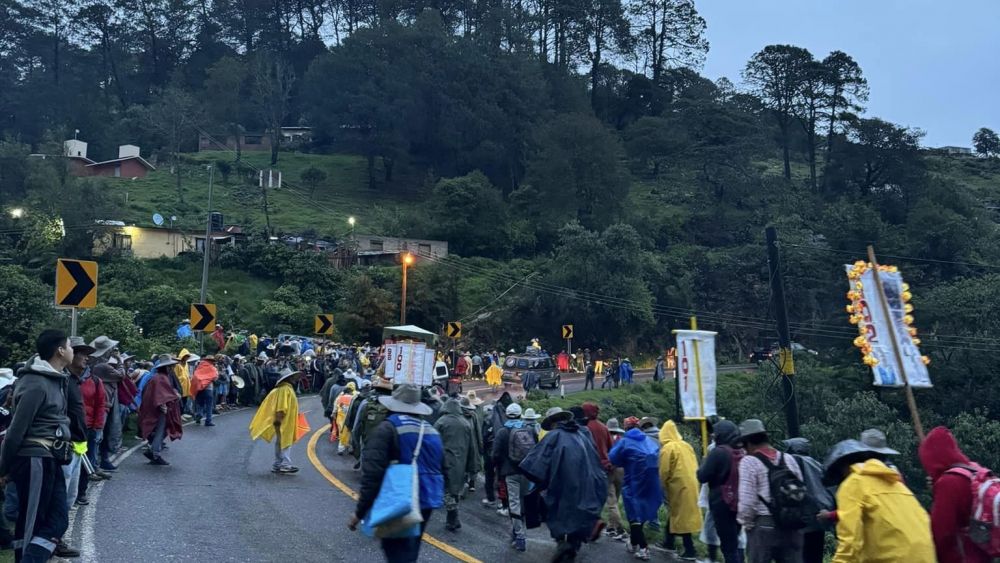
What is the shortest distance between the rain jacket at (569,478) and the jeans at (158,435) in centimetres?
738

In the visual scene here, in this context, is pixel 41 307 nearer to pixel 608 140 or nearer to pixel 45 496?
pixel 45 496

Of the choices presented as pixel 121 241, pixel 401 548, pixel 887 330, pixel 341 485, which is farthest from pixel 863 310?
pixel 121 241

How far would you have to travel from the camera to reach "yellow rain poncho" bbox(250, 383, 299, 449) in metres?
13.7

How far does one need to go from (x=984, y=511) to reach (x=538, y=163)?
6559cm

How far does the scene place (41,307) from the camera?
1013 inches

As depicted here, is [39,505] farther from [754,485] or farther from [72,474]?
[754,485]

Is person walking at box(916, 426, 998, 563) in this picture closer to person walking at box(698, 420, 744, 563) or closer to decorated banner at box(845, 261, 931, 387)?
person walking at box(698, 420, 744, 563)

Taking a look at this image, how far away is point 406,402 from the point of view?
660cm

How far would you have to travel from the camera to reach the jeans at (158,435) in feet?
44.6

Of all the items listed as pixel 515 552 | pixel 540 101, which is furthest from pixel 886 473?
pixel 540 101

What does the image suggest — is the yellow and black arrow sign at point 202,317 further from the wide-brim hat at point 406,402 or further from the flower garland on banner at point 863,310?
the wide-brim hat at point 406,402

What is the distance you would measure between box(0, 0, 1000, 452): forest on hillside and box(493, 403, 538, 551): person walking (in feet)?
61.5

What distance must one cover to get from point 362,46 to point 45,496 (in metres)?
87.3

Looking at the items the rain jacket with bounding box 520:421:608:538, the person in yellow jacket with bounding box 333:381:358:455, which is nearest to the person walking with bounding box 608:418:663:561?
the rain jacket with bounding box 520:421:608:538
